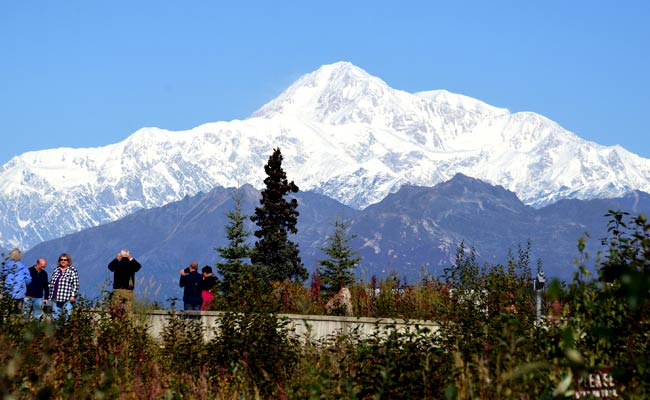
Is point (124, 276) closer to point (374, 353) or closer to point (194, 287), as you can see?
point (194, 287)

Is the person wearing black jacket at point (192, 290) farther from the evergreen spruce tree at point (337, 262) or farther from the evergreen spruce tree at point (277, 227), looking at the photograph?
the evergreen spruce tree at point (277, 227)

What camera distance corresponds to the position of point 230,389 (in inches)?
460

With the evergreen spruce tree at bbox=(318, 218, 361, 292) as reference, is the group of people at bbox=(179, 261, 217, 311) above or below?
below

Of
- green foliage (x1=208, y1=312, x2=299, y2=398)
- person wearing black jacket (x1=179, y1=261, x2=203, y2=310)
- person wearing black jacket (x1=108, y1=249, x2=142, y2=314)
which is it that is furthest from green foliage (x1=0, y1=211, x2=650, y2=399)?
person wearing black jacket (x1=179, y1=261, x2=203, y2=310)

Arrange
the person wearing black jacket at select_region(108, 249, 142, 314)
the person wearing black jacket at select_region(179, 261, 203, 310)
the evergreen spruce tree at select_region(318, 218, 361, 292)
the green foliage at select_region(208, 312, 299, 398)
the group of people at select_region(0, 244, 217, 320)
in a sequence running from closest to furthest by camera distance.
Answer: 1. the green foliage at select_region(208, 312, 299, 398)
2. the group of people at select_region(0, 244, 217, 320)
3. the person wearing black jacket at select_region(108, 249, 142, 314)
4. the person wearing black jacket at select_region(179, 261, 203, 310)
5. the evergreen spruce tree at select_region(318, 218, 361, 292)

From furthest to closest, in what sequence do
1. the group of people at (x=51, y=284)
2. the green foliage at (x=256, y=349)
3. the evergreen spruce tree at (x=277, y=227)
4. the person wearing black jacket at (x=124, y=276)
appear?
the evergreen spruce tree at (x=277, y=227) → the person wearing black jacket at (x=124, y=276) → the group of people at (x=51, y=284) → the green foliage at (x=256, y=349)

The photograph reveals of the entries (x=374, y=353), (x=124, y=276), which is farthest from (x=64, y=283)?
(x=374, y=353)

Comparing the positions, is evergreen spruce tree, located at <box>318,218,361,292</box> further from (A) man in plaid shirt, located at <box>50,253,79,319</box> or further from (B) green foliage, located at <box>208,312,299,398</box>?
(B) green foliage, located at <box>208,312,299,398</box>

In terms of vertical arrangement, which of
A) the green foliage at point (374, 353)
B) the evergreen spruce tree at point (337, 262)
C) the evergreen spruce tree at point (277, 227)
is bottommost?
the green foliage at point (374, 353)

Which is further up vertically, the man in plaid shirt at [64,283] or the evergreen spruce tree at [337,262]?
the evergreen spruce tree at [337,262]

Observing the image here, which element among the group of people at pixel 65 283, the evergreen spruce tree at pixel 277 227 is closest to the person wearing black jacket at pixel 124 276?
the group of people at pixel 65 283

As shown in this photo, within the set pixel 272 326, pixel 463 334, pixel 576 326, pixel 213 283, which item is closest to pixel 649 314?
pixel 576 326

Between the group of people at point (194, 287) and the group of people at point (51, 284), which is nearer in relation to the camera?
the group of people at point (51, 284)

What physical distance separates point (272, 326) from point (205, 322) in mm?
6538
